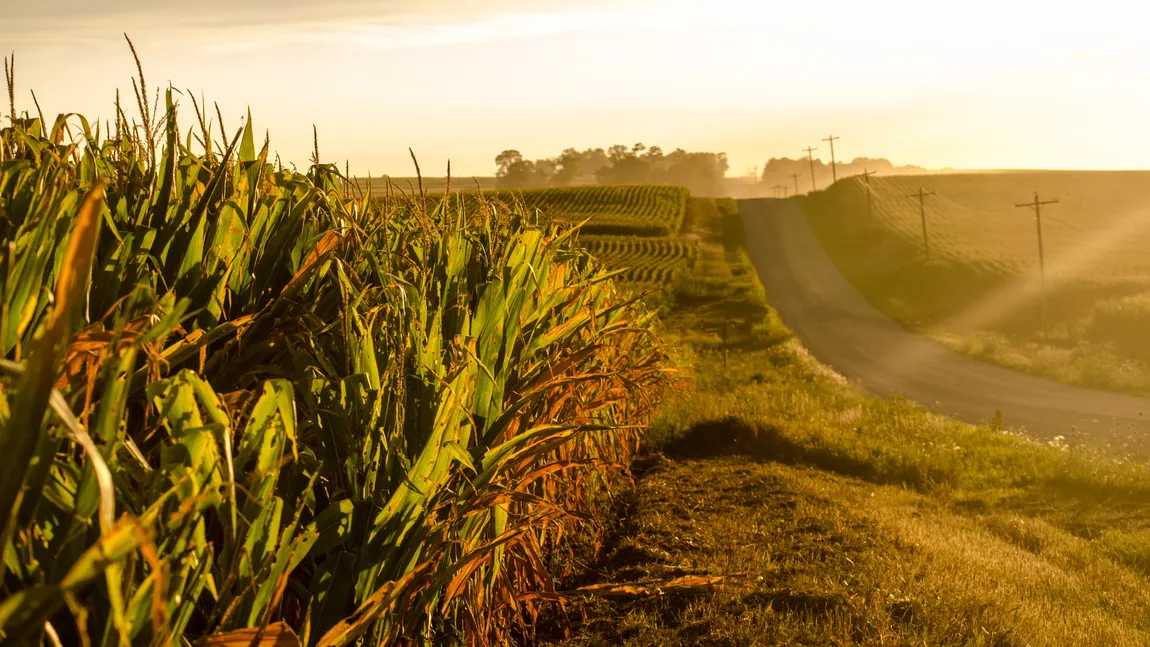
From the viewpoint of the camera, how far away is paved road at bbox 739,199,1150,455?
2138cm

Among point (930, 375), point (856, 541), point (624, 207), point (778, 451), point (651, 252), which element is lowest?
point (930, 375)

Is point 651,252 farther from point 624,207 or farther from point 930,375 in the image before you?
point 624,207

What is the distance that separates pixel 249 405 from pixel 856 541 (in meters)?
3.73

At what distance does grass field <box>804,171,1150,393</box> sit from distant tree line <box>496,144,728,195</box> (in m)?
59.1

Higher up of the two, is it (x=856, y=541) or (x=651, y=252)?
(x=651, y=252)

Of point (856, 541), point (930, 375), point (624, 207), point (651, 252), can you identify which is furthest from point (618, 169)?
point (856, 541)

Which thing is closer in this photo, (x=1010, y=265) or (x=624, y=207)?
(x=1010, y=265)

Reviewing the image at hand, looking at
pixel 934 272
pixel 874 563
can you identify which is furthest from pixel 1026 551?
pixel 934 272

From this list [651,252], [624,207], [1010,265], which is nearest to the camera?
[1010,265]

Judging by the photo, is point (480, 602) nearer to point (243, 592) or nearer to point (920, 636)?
point (243, 592)

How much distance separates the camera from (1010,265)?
4344 cm

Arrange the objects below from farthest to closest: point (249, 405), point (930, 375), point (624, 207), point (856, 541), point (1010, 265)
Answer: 1. point (624, 207)
2. point (1010, 265)
3. point (930, 375)
4. point (856, 541)
5. point (249, 405)

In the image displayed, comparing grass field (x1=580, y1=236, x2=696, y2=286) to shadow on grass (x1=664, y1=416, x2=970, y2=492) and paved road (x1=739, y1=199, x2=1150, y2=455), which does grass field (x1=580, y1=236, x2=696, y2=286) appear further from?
shadow on grass (x1=664, y1=416, x2=970, y2=492)

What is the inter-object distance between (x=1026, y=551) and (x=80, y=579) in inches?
284
